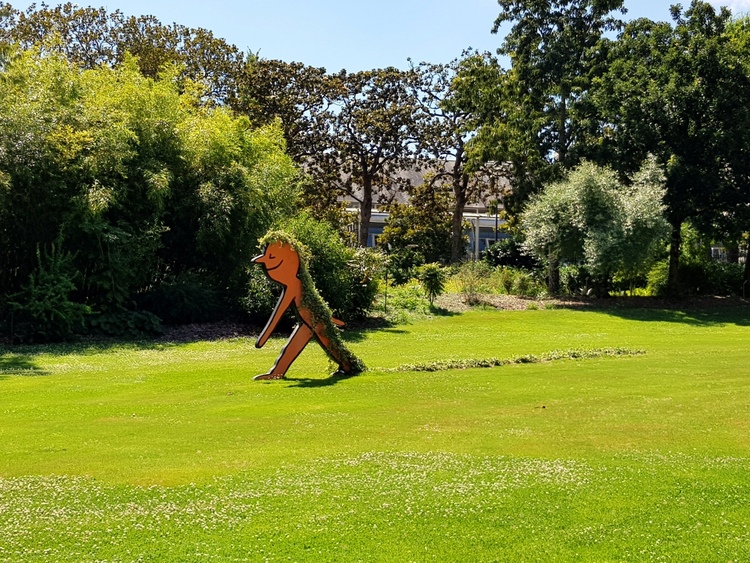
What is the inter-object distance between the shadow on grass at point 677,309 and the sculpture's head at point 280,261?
693 inches

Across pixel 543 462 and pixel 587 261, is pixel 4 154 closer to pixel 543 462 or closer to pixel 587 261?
pixel 543 462

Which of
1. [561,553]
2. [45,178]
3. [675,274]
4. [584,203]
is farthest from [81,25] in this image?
[561,553]

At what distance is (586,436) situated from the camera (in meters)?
8.13

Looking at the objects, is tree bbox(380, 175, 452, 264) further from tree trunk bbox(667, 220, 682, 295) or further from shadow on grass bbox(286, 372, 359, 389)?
shadow on grass bbox(286, 372, 359, 389)

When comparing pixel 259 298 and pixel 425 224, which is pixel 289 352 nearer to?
pixel 259 298

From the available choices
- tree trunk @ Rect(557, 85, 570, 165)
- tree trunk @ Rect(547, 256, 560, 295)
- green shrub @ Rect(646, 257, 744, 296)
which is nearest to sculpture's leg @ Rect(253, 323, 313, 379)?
tree trunk @ Rect(547, 256, 560, 295)

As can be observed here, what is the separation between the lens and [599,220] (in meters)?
28.2

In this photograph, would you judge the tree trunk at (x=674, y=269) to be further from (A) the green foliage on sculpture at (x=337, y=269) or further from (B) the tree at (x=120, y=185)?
(B) the tree at (x=120, y=185)

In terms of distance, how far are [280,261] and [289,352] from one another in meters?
1.53

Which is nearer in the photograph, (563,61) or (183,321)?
→ (183,321)

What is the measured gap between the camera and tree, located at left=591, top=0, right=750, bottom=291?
95.5 ft

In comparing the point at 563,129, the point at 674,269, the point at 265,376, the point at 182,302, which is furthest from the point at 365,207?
the point at 265,376

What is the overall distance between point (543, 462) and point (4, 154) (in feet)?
52.9

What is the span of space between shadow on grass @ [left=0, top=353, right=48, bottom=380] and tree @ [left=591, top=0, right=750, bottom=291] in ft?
77.8
